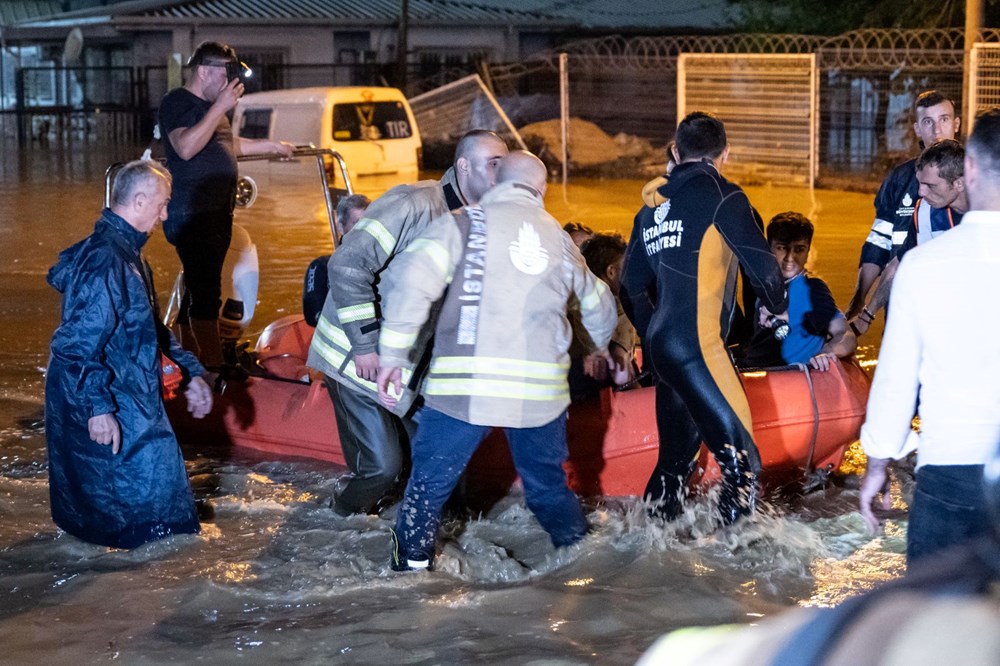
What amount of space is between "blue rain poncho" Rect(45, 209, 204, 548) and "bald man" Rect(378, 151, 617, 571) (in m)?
0.98

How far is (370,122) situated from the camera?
18.4 metres

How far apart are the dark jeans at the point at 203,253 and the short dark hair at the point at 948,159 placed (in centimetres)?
346

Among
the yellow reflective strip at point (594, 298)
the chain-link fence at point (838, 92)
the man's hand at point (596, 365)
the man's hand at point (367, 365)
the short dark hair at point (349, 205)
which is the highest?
the chain-link fence at point (838, 92)

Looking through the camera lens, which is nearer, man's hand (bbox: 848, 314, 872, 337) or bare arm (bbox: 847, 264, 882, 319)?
man's hand (bbox: 848, 314, 872, 337)

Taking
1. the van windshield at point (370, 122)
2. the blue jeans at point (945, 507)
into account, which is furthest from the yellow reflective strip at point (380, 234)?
the van windshield at point (370, 122)

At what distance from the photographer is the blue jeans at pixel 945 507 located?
124 inches

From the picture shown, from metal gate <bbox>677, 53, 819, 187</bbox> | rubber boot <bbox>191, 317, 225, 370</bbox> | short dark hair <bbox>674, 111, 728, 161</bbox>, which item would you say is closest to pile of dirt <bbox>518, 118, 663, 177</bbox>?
metal gate <bbox>677, 53, 819, 187</bbox>

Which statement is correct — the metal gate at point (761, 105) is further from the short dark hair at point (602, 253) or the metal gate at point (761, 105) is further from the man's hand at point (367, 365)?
the man's hand at point (367, 365)

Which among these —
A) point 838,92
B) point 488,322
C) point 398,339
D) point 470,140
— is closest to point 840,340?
point 470,140

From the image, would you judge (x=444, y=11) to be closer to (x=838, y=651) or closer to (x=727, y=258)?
(x=727, y=258)

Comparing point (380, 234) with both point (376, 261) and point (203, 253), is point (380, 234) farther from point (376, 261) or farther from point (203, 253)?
point (203, 253)

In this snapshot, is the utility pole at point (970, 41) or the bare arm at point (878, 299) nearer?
the bare arm at point (878, 299)

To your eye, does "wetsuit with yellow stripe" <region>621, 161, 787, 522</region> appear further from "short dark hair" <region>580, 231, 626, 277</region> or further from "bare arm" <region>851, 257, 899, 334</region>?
"bare arm" <region>851, 257, 899, 334</region>

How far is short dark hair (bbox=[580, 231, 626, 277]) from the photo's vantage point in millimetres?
6105
